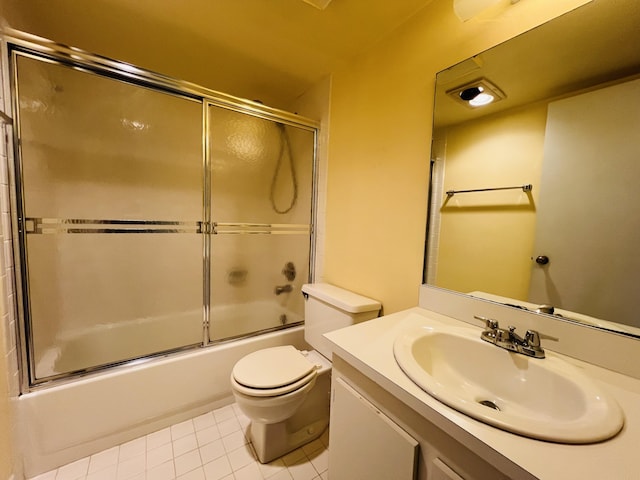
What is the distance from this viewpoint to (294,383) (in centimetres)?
120

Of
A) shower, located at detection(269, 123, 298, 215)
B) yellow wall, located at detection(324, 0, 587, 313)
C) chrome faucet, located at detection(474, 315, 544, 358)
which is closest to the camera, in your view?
chrome faucet, located at detection(474, 315, 544, 358)

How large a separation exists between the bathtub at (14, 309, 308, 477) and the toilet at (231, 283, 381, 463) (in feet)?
1.15

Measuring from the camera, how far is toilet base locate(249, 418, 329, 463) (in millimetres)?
1244

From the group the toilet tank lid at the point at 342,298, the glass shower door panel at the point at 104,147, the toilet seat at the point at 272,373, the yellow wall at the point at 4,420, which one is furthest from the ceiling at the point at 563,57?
the yellow wall at the point at 4,420

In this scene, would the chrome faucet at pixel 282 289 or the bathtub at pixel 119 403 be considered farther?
the chrome faucet at pixel 282 289

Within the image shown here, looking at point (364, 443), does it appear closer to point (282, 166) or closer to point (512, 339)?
point (512, 339)

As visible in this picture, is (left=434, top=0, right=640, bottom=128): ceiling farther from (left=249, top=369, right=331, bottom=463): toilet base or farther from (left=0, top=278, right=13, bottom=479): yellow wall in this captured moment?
(left=0, top=278, right=13, bottom=479): yellow wall

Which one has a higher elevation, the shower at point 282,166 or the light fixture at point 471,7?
the light fixture at point 471,7

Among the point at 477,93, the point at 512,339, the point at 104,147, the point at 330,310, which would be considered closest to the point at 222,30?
the point at 104,147

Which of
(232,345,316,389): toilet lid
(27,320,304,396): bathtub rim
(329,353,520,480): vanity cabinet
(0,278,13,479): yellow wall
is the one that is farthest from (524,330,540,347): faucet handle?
(0,278,13,479): yellow wall

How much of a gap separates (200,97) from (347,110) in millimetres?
910

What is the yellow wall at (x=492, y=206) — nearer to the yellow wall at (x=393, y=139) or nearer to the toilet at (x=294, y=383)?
the yellow wall at (x=393, y=139)

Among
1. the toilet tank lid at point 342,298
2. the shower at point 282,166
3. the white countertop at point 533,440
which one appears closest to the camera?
the white countertop at point 533,440

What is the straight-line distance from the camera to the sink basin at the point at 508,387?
505 mm
